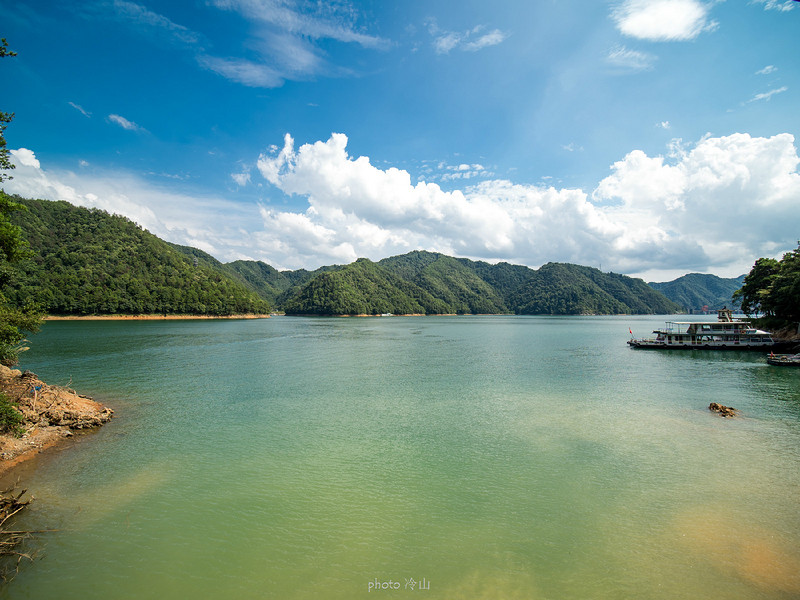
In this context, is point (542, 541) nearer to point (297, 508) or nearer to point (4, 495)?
point (297, 508)

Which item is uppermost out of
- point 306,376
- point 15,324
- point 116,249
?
point 116,249

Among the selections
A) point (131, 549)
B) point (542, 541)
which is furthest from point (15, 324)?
point (542, 541)

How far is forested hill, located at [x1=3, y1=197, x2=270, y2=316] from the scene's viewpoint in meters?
93.8

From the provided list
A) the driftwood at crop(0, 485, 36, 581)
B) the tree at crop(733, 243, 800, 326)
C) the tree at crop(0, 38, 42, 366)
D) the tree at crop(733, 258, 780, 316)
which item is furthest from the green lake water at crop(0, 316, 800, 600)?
the tree at crop(733, 258, 780, 316)

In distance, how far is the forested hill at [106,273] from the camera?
93.8 m

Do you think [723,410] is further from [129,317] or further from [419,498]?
[129,317]

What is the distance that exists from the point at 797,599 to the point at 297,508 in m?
11.5

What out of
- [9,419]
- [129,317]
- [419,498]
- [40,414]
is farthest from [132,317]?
[419,498]

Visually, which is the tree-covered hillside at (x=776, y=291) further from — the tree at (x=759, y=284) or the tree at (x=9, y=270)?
the tree at (x=9, y=270)

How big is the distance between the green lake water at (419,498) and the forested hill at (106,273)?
93.6 meters

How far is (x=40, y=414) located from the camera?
15812mm

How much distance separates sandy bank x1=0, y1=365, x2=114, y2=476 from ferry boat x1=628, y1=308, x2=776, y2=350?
63.8 m

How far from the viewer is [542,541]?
923 cm

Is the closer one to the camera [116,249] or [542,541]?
[542,541]
